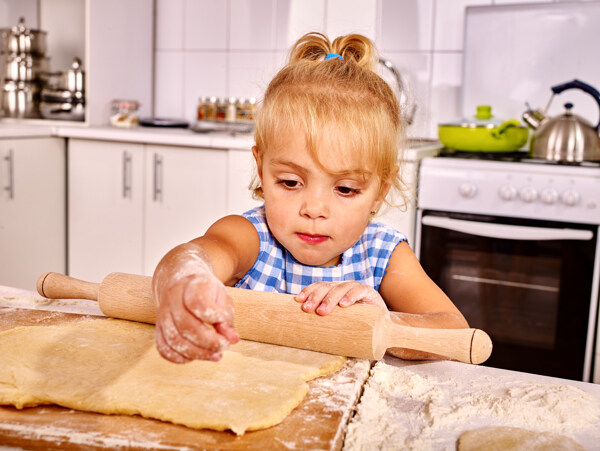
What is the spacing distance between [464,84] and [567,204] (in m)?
0.83

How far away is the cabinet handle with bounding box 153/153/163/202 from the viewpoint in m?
2.40

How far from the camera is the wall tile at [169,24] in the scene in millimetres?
3023

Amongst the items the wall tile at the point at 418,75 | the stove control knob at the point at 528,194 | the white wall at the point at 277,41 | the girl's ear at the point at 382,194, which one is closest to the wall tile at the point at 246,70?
the white wall at the point at 277,41

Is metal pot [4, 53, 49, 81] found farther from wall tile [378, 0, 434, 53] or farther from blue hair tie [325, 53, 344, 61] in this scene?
blue hair tie [325, 53, 344, 61]

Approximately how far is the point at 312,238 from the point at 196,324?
44 cm

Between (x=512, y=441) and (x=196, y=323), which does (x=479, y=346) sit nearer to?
(x=512, y=441)

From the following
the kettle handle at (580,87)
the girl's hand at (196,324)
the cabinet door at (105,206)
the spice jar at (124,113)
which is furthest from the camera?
the spice jar at (124,113)

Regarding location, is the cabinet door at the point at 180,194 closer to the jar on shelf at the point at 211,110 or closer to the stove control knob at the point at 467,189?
the jar on shelf at the point at 211,110

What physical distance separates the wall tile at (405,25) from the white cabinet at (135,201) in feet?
3.10

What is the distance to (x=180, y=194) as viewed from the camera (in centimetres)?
239

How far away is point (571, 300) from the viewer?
1.91 metres

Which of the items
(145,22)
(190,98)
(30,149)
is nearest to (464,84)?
(190,98)

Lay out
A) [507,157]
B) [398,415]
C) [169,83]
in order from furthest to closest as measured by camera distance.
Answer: [169,83] → [507,157] → [398,415]

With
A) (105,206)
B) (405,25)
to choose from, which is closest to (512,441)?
(105,206)
